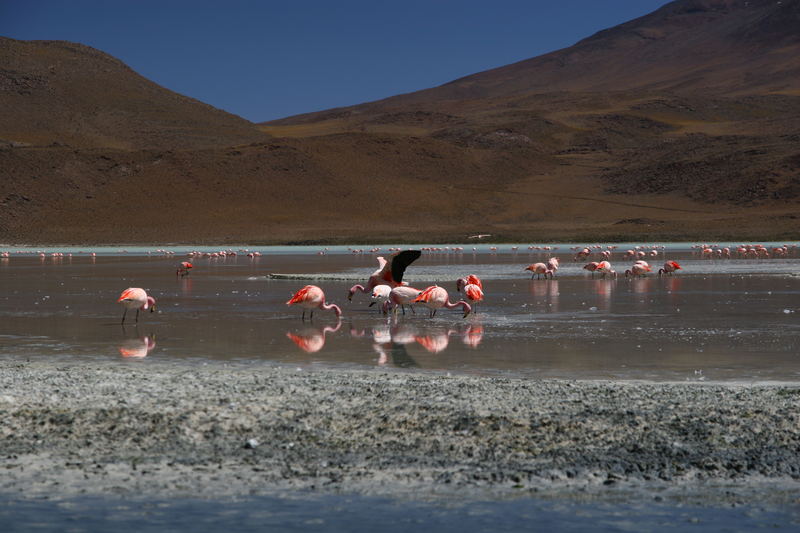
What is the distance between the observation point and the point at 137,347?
12.5 metres

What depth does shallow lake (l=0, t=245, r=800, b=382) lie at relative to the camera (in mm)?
11000

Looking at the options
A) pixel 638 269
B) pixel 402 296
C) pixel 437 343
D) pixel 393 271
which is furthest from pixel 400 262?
pixel 638 269

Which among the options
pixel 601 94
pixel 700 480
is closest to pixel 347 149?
pixel 601 94

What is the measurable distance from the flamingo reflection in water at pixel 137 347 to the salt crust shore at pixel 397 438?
2430 mm

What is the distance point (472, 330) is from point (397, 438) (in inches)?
288

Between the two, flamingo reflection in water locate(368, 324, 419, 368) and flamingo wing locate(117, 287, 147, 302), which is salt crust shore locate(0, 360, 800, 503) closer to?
flamingo reflection in water locate(368, 324, 419, 368)

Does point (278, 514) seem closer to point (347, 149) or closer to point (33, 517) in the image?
point (33, 517)

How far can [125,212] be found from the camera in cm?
8531

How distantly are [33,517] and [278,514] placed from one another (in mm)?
1263

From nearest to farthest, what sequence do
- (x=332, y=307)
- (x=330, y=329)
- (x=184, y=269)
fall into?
(x=330, y=329) → (x=332, y=307) → (x=184, y=269)

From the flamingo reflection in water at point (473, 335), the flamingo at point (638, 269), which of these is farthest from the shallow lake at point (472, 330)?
the flamingo at point (638, 269)

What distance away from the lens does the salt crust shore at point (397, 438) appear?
6.23 meters

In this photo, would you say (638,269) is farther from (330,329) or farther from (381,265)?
(330,329)

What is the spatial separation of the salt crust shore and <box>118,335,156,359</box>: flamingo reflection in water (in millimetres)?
2430
